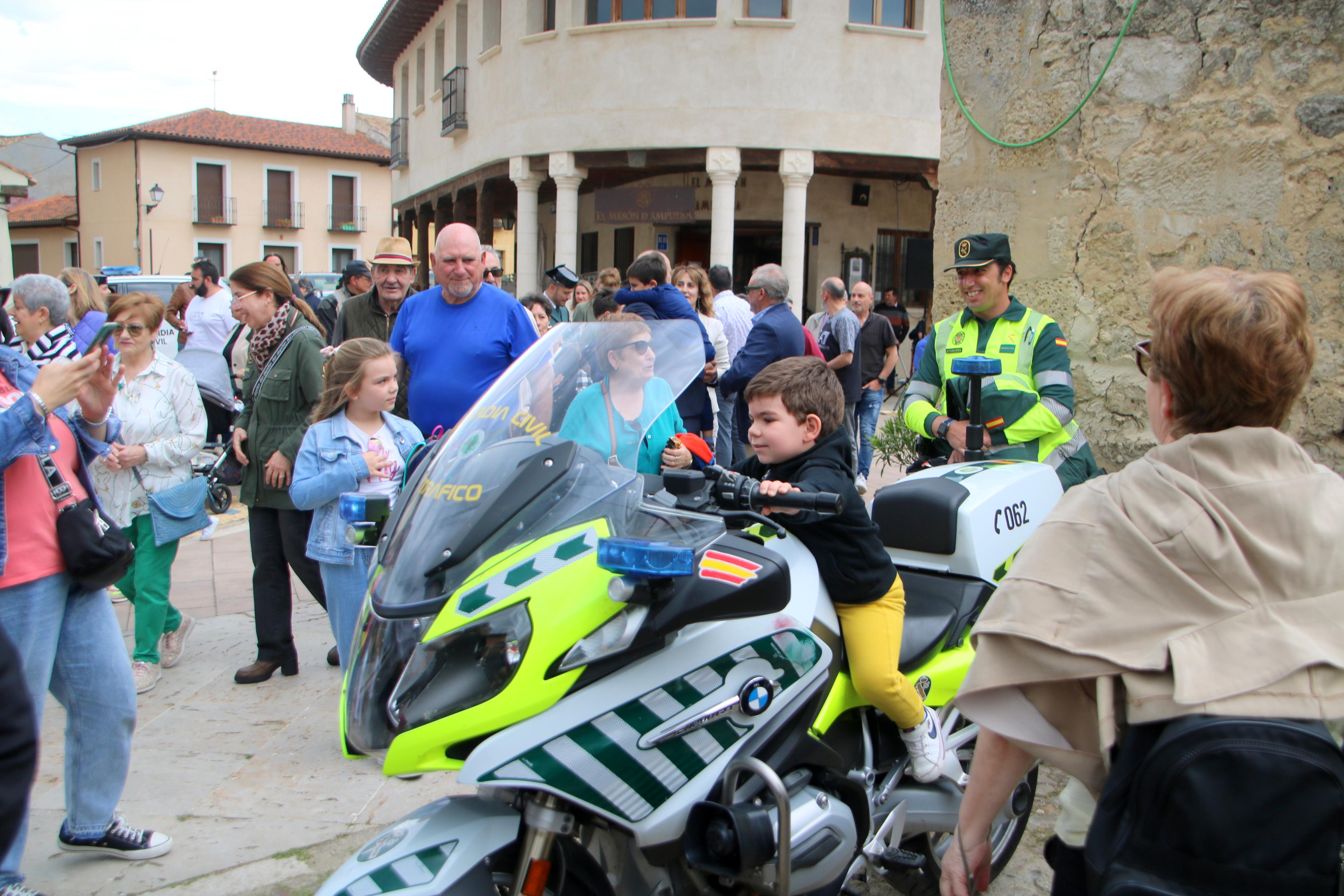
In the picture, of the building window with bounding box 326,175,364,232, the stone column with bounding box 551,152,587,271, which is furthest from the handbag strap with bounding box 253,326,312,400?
the building window with bounding box 326,175,364,232

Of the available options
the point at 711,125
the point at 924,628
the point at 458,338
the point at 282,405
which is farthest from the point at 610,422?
the point at 711,125

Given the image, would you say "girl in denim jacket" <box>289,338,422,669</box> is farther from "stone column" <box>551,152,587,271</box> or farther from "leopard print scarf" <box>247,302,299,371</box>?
"stone column" <box>551,152,587,271</box>

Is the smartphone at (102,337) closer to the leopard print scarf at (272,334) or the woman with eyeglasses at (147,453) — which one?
the woman with eyeglasses at (147,453)

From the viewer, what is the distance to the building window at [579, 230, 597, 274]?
2445 centimetres

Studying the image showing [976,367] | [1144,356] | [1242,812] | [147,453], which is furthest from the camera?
[147,453]

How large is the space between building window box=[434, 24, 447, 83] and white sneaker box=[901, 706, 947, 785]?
2494 centimetres

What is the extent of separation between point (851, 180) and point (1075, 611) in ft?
64.8

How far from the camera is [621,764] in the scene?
1.81 metres

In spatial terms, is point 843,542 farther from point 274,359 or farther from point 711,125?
point 711,125

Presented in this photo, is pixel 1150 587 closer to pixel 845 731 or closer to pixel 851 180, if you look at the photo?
pixel 845 731

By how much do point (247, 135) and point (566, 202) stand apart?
108 feet

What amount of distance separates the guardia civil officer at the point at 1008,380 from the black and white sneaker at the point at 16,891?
3.21 meters

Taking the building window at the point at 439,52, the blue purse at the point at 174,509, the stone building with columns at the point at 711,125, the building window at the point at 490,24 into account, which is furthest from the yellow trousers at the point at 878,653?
the building window at the point at 439,52

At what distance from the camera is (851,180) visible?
2000 cm
